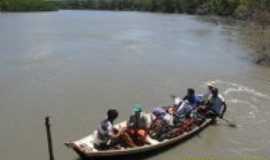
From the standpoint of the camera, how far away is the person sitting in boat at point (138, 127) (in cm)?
1084

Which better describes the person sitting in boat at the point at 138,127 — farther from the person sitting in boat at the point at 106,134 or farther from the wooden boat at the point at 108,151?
the person sitting in boat at the point at 106,134

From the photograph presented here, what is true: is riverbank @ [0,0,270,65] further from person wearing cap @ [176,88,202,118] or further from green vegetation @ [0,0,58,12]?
person wearing cap @ [176,88,202,118]

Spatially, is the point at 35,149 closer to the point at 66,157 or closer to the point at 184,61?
the point at 66,157

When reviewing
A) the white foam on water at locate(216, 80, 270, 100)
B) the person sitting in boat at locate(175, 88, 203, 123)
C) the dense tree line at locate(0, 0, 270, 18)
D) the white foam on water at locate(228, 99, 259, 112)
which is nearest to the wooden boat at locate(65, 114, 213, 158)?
the person sitting in boat at locate(175, 88, 203, 123)

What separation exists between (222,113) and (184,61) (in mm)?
11876

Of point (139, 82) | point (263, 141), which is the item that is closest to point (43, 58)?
point (139, 82)

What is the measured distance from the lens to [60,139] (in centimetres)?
1240

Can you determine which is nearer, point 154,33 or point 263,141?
point 263,141

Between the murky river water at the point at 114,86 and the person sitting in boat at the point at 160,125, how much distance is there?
1.96 ft

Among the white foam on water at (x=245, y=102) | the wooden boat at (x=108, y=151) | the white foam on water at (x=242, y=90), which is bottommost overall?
the white foam on water at (x=245, y=102)

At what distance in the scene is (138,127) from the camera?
11.0 metres

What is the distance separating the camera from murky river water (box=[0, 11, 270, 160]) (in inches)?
491

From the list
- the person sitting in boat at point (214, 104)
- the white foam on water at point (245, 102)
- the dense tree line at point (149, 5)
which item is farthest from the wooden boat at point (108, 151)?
the dense tree line at point (149, 5)

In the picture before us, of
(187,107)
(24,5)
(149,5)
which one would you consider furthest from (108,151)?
(149,5)
